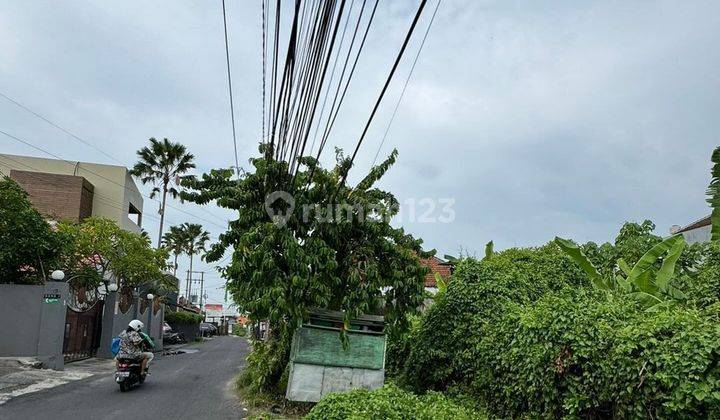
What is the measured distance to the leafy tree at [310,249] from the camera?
9.67 m

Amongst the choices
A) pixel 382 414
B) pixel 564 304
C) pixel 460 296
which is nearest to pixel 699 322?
pixel 564 304

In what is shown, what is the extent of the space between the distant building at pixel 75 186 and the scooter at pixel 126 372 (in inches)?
889

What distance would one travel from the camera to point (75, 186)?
32.5m

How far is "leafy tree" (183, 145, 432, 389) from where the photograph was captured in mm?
9672

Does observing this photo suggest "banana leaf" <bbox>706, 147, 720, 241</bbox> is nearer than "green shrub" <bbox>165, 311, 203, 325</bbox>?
Yes

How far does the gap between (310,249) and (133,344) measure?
5.66 m

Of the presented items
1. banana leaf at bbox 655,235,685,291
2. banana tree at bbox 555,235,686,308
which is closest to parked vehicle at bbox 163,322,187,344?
banana tree at bbox 555,235,686,308

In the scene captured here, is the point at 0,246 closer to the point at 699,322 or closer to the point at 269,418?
the point at 269,418

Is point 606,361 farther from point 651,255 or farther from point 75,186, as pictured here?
point 75,186

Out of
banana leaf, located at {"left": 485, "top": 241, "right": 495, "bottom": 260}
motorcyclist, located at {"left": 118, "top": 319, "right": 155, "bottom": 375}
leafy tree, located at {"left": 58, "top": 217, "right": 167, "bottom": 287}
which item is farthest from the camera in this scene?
leafy tree, located at {"left": 58, "top": 217, "right": 167, "bottom": 287}

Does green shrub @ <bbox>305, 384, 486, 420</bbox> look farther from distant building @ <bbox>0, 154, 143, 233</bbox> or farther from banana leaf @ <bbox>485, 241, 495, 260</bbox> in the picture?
distant building @ <bbox>0, 154, 143, 233</bbox>

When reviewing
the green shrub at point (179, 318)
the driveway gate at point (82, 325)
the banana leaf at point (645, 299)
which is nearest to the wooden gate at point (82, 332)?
the driveway gate at point (82, 325)

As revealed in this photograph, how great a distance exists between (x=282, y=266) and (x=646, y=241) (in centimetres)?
922

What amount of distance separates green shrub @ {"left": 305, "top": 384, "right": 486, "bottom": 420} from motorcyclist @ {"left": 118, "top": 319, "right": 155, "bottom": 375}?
677cm
